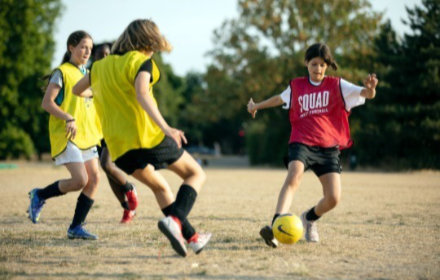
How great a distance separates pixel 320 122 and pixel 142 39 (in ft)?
7.14

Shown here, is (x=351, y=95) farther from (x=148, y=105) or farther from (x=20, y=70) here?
(x=20, y=70)

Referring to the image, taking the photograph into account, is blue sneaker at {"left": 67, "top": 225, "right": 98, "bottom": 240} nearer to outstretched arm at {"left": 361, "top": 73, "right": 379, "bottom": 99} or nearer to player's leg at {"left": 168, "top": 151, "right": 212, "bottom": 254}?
player's leg at {"left": 168, "top": 151, "right": 212, "bottom": 254}

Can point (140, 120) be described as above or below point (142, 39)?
below

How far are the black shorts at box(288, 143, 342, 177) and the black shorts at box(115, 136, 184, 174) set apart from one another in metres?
1.55

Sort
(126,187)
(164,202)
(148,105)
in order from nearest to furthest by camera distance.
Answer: (148,105), (164,202), (126,187)

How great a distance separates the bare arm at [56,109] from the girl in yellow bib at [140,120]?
1.00 meters

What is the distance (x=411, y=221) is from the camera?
7078 millimetres

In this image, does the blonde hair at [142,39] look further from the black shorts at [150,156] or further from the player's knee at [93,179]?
the player's knee at [93,179]

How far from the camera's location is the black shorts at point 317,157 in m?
5.26

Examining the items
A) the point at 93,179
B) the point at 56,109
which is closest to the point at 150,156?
the point at 56,109

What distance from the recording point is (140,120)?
4172 millimetres

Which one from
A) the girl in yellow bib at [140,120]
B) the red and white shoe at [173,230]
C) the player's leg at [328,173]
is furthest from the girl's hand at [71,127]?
the player's leg at [328,173]

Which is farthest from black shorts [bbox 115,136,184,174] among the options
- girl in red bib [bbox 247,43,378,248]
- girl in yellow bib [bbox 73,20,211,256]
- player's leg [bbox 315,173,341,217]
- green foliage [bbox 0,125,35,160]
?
green foliage [bbox 0,125,35,160]

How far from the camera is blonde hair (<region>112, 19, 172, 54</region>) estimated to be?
14.0 ft
